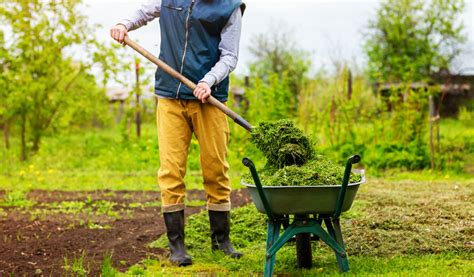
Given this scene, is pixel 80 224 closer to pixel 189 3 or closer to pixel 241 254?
pixel 241 254

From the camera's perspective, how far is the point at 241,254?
4.66m

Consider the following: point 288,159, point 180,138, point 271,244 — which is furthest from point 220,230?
point 288,159

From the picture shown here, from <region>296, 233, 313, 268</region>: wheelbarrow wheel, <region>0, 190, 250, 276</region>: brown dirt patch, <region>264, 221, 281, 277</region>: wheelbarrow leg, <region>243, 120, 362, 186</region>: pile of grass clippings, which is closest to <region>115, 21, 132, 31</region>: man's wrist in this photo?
<region>243, 120, 362, 186</region>: pile of grass clippings

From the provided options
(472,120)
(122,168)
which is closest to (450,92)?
(472,120)

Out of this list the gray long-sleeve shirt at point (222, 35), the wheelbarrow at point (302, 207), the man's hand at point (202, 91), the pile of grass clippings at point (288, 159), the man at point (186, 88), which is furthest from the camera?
the man at point (186, 88)

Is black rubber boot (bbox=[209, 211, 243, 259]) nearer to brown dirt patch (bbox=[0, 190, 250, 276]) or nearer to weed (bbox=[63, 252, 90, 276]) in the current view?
brown dirt patch (bbox=[0, 190, 250, 276])

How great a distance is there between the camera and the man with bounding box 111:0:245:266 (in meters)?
4.56

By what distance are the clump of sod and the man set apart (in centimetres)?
51

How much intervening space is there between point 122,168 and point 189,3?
6.16m

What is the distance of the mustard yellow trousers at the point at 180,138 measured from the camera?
15.1 ft

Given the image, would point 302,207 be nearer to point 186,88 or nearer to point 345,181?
point 345,181

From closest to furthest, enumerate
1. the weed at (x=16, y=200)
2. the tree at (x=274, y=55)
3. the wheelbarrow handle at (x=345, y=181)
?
the wheelbarrow handle at (x=345, y=181) < the weed at (x=16, y=200) < the tree at (x=274, y=55)

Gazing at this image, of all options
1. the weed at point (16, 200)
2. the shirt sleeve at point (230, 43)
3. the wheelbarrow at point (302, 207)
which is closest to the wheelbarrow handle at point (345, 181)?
the wheelbarrow at point (302, 207)

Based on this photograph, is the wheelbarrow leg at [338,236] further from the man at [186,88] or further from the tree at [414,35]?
the tree at [414,35]
